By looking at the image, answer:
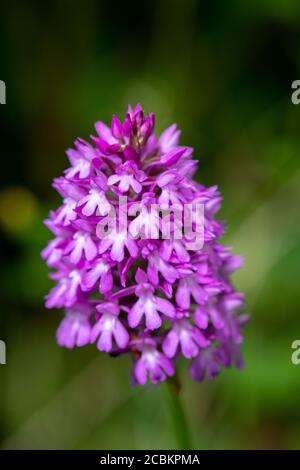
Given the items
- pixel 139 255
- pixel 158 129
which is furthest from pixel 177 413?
pixel 158 129

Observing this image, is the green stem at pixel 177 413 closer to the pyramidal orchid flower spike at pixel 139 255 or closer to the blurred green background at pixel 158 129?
the pyramidal orchid flower spike at pixel 139 255

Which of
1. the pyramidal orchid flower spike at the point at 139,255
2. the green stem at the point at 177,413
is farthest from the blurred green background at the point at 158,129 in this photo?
the pyramidal orchid flower spike at the point at 139,255

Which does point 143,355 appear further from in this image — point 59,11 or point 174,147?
point 59,11

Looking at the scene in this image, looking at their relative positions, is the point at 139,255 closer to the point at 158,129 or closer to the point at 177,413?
the point at 177,413

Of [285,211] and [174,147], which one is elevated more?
[285,211]
